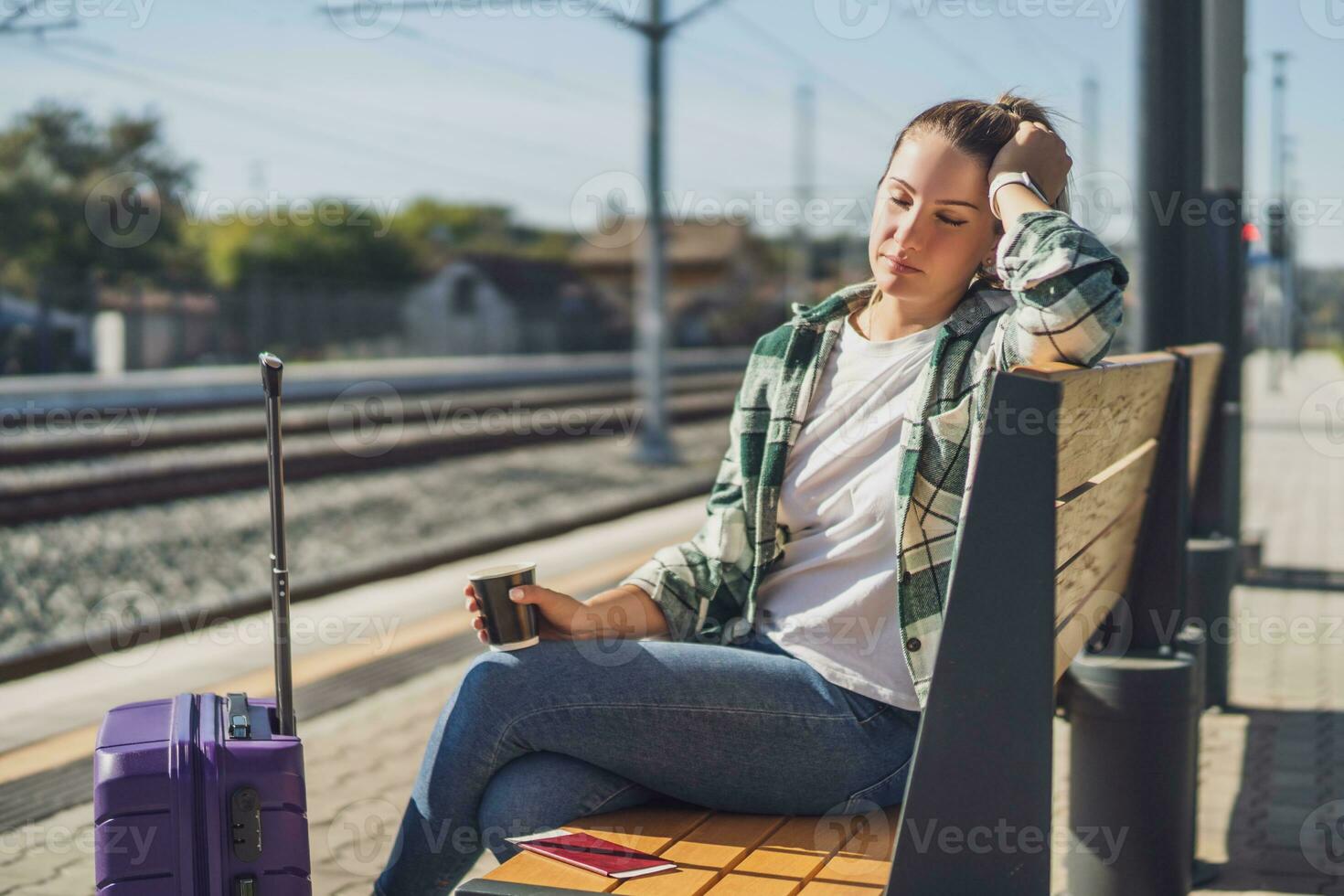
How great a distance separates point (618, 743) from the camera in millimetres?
2270

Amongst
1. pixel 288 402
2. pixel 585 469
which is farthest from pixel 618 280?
pixel 585 469

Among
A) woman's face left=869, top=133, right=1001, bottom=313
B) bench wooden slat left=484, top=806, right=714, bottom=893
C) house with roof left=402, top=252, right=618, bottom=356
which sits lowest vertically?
bench wooden slat left=484, top=806, right=714, bottom=893

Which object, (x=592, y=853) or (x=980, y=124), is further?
(x=980, y=124)

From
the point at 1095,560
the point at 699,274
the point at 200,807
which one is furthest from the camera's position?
the point at 699,274

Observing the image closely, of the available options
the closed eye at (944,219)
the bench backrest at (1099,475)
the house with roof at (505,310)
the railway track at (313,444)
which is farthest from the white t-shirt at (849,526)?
the house with roof at (505,310)

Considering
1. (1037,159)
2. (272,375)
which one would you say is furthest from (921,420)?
(272,375)

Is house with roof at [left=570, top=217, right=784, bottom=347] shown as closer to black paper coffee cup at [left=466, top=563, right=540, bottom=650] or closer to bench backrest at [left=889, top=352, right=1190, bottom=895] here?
black paper coffee cup at [left=466, top=563, right=540, bottom=650]

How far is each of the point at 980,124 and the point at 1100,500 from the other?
64 centimetres

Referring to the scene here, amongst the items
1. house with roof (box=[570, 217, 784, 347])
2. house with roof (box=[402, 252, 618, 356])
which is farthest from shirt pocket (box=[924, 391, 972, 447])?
house with roof (box=[570, 217, 784, 347])

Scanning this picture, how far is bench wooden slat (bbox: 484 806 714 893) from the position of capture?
2.07 meters

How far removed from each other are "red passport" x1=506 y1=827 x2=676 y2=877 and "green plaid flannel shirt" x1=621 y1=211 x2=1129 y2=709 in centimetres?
48

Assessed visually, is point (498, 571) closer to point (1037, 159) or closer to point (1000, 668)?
point (1000, 668)

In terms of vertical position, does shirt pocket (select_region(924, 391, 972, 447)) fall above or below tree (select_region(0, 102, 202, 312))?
below

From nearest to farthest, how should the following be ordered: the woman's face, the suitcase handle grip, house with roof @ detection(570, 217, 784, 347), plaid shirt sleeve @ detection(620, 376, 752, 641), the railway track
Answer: the suitcase handle grip < the woman's face < plaid shirt sleeve @ detection(620, 376, 752, 641) < the railway track < house with roof @ detection(570, 217, 784, 347)
